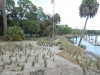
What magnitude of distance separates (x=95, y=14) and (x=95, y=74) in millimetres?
15481

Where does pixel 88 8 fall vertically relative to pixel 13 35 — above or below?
above

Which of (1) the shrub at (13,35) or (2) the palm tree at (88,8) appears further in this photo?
(2) the palm tree at (88,8)

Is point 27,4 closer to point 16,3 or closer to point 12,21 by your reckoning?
point 16,3

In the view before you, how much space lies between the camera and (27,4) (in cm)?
2339

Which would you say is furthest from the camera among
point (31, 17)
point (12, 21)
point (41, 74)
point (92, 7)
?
point (31, 17)

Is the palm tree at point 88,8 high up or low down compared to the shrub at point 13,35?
up

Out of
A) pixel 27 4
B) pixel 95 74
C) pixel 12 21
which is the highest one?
pixel 27 4

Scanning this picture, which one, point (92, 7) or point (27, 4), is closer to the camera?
point (92, 7)

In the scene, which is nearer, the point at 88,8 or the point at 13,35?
the point at 13,35

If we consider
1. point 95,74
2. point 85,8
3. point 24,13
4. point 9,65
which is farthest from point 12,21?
point 95,74

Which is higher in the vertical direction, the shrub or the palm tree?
the palm tree

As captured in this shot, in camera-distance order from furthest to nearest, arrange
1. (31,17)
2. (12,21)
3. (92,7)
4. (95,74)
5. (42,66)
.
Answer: (31,17) < (12,21) < (92,7) < (42,66) < (95,74)

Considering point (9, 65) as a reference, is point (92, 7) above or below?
above

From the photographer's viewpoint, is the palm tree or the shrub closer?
the shrub
